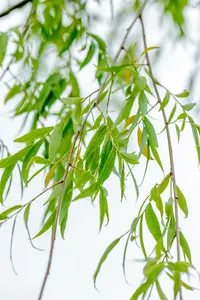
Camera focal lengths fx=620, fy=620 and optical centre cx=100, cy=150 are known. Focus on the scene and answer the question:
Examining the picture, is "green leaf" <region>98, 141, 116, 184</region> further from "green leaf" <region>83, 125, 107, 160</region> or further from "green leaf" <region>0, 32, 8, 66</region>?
"green leaf" <region>0, 32, 8, 66</region>

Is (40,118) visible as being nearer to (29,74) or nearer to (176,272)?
(29,74)

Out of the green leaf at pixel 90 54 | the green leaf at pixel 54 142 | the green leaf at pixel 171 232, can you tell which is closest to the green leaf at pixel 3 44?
the green leaf at pixel 90 54

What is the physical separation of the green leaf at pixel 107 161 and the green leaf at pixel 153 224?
0.06 meters

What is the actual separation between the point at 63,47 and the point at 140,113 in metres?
0.31

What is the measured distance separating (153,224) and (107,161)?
0.25ft

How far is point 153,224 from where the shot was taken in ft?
1.83

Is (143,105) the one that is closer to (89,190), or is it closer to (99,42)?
(89,190)

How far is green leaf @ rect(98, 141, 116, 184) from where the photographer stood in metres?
0.53

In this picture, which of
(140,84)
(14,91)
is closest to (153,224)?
→ (140,84)

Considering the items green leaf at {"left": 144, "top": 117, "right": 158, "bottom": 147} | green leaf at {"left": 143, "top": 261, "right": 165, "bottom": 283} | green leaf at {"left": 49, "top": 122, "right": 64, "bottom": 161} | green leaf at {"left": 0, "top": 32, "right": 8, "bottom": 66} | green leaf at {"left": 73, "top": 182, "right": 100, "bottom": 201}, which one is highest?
green leaf at {"left": 0, "top": 32, "right": 8, "bottom": 66}

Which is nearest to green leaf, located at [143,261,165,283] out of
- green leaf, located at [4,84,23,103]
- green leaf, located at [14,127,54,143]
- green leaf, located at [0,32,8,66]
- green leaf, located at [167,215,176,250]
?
green leaf, located at [167,215,176,250]

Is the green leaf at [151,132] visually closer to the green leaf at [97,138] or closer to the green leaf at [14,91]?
the green leaf at [97,138]

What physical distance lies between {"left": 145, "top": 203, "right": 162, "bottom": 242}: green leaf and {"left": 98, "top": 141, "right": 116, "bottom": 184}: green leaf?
0.06 metres

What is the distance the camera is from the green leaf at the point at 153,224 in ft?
1.82
